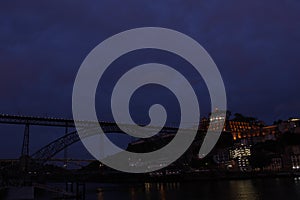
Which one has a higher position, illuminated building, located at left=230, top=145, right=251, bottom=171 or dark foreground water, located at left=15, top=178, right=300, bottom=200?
illuminated building, located at left=230, top=145, right=251, bottom=171

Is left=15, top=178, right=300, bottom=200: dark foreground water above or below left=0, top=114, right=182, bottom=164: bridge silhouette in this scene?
below

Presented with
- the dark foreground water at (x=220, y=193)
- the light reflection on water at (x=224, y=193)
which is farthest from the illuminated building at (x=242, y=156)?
the light reflection on water at (x=224, y=193)

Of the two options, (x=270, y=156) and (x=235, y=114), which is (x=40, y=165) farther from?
(x=235, y=114)

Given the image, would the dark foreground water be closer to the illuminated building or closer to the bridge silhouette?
the bridge silhouette

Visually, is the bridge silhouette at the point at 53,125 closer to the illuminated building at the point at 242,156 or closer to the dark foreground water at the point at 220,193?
the dark foreground water at the point at 220,193

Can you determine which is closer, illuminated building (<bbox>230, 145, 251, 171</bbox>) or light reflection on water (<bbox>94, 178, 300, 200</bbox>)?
light reflection on water (<bbox>94, 178, 300, 200</bbox>)

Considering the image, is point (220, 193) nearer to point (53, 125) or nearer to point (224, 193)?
point (224, 193)

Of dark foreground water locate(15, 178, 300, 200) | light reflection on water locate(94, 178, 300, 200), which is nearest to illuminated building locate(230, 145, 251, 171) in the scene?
dark foreground water locate(15, 178, 300, 200)

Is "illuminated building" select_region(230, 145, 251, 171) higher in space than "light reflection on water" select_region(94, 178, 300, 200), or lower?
higher

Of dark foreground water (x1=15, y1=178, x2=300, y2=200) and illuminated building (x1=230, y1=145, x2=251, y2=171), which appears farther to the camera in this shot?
illuminated building (x1=230, y1=145, x2=251, y2=171)

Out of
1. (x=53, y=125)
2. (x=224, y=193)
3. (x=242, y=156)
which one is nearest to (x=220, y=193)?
(x=224, y=193)

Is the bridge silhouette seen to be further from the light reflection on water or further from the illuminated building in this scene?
the illuminated building

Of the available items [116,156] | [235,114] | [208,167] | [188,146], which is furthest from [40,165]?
[235,114]

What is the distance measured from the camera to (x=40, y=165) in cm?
4116
